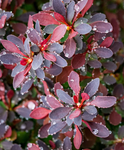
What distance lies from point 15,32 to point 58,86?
1.19 ft

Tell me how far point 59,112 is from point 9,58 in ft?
0.94

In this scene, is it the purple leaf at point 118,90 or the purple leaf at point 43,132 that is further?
the purple leaf at point 118,90

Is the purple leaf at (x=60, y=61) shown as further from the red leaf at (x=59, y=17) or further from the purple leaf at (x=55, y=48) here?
the red leaf at (x=59, y=17)

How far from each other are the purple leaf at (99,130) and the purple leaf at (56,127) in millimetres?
113

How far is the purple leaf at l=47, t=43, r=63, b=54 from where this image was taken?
665 millimetres

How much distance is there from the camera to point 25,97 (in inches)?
38.6

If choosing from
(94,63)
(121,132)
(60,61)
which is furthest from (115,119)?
(60,61)

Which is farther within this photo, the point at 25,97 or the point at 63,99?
the point at 25,97

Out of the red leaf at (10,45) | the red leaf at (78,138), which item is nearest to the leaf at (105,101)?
the red leaf at (78,138)

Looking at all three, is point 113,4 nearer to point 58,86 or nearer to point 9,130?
point 58,86

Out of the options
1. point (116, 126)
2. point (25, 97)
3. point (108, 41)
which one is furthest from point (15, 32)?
point (116, 126)

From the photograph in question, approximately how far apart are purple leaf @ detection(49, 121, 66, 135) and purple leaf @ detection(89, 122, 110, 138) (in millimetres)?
113

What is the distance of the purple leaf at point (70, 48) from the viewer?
0.69 m

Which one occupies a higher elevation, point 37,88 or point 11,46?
point 11,46
